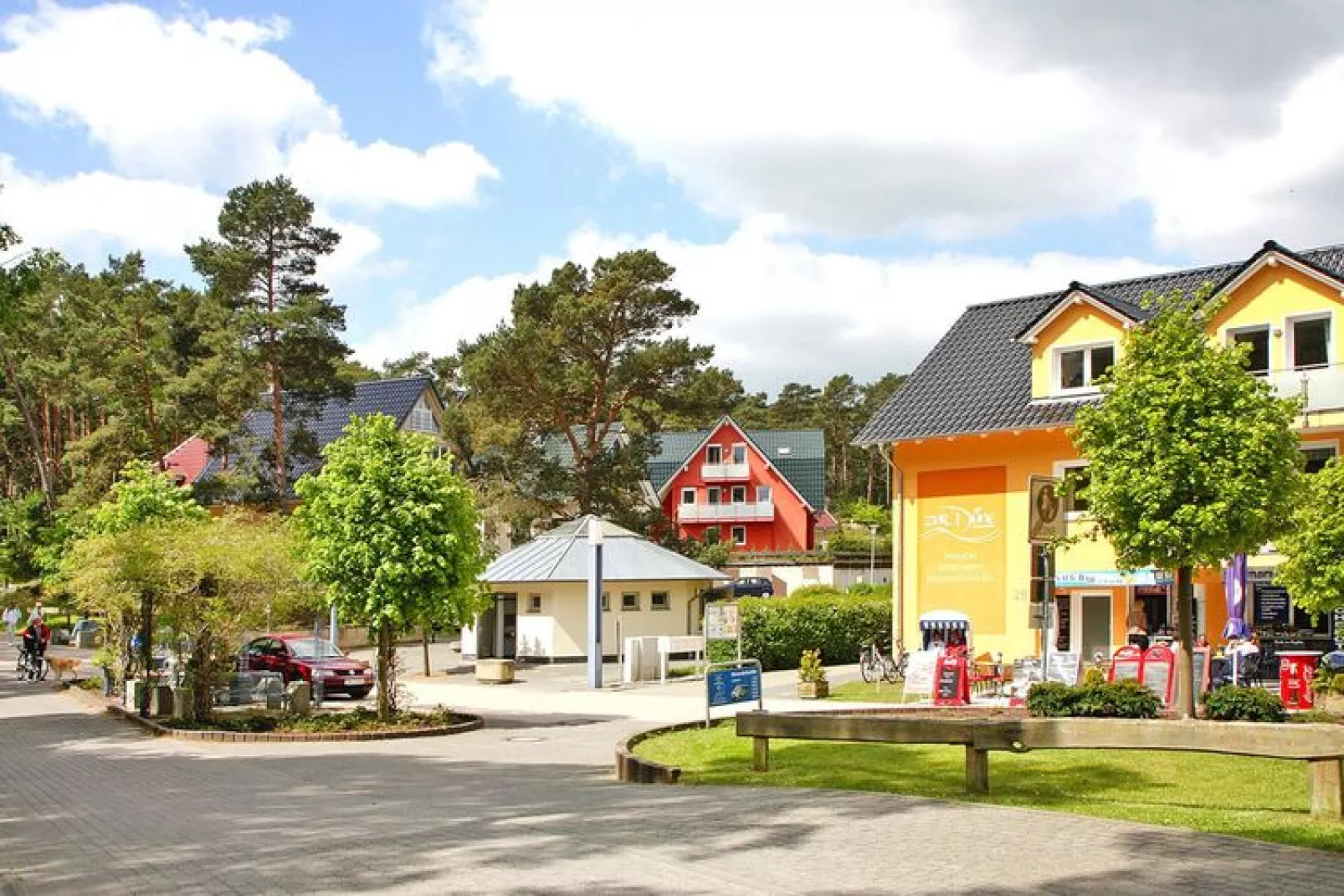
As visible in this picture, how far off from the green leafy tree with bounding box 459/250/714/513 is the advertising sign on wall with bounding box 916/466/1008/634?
1972 centimetres

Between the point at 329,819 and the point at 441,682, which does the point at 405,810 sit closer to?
the point at 329,819

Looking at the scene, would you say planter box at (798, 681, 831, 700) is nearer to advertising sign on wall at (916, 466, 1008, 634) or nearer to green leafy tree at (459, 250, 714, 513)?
advertising sign on wall at (916, 466, 1008, 634)

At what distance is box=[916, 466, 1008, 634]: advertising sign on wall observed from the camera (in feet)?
101

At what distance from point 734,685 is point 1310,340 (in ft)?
52.7

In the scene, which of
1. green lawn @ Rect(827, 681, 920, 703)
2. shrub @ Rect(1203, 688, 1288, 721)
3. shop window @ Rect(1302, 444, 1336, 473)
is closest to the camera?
shrub @ Rect(1203, 688, 1288, 721)

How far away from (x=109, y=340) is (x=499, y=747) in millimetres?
Answer: 38879

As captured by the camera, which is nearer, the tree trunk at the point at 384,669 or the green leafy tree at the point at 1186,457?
the green leafy tree at the point at 1186,457

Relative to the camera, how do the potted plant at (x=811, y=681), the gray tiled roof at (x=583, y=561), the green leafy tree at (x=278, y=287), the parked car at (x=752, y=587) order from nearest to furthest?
1. the potted plant at (x=811, y=681)
2. the gray tiled roof at (x=583, y=561)
3. the green leafy tree at (x=278, y=287)
4. the parked car at (x=752, y=587)

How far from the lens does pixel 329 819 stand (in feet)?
37.4

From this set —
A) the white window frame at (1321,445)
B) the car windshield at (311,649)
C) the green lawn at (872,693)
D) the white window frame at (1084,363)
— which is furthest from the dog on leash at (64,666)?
the white window frame at (1321,445)

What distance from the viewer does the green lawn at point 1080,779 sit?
977cm

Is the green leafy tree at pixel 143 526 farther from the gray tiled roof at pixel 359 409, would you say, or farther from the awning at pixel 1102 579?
the gray tiled roof at pixel 359 409

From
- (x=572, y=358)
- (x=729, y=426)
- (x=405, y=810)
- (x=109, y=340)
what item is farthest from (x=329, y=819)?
(x=729, y=426)

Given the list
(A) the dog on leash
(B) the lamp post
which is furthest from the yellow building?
(A) the dog on leash
